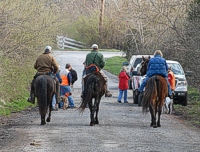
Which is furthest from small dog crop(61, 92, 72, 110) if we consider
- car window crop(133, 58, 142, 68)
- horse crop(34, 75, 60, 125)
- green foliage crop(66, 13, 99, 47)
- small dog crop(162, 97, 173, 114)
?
green foliage crop(66, 13, 99, 47)

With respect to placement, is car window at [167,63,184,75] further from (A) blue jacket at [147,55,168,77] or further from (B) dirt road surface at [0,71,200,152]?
(A) blue jacket at [147,55,168,77]

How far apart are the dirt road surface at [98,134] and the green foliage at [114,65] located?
2688 cm

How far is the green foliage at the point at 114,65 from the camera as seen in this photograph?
161 feet

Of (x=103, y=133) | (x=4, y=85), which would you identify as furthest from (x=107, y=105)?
(x=103, y=133)

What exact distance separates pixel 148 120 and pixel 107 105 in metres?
5.86

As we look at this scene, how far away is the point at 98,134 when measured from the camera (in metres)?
15.6

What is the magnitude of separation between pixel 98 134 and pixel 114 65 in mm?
37879

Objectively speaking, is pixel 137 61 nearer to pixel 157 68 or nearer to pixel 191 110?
pixel 191 110

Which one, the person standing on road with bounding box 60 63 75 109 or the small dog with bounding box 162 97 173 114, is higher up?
the person standing on road with bounding box 60 63 75 109

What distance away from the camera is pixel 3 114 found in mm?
20859

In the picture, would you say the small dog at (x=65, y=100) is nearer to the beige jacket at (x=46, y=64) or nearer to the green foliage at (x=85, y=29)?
the beige jacket at (x=46, y=64)

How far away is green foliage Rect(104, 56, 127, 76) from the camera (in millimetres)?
48984

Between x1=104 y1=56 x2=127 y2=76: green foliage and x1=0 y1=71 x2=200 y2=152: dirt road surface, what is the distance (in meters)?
26.9

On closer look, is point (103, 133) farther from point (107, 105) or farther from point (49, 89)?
point (107, 105)
